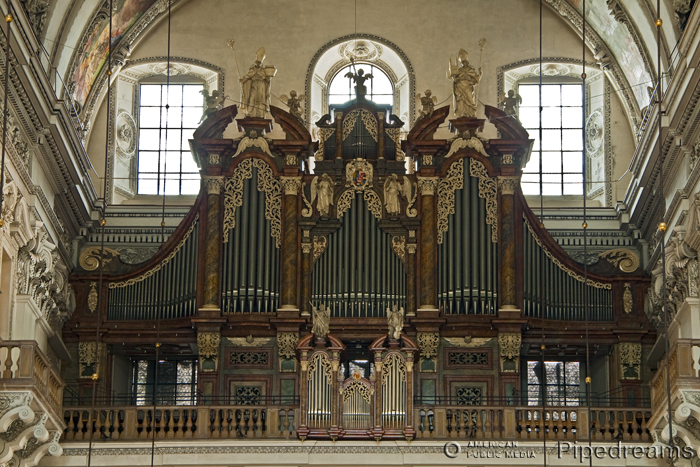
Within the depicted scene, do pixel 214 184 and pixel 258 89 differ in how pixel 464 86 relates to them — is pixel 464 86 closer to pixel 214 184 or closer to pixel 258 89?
pixel 258 89

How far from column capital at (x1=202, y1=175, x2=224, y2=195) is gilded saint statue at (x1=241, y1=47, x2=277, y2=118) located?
A: 47.6 inches

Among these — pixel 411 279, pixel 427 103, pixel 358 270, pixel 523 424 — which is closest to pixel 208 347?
pixel 358 270

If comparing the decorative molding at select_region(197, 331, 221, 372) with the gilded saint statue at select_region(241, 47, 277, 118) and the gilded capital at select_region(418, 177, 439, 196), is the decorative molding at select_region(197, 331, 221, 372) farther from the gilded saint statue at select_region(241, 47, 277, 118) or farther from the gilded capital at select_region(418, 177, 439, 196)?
the gilded capital at select_region(418, 177, 439, 196)

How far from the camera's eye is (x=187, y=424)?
22.0 meters

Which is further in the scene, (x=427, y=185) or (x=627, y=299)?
(x=427, y=185)

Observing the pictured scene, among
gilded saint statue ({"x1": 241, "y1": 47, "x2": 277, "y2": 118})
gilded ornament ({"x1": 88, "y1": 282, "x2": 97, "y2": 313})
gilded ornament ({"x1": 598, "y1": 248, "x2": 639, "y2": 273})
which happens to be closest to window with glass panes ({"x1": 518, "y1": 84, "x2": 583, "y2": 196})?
gilded ornament ({"x1": 598, "y1": 248, "x2": 639, "y2": 273})

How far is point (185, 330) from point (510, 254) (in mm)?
5080

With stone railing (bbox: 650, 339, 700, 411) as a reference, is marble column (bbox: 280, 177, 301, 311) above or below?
above

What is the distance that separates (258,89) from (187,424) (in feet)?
20.0

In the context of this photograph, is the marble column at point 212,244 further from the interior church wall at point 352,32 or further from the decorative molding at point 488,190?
the decorative molding at point 488,190

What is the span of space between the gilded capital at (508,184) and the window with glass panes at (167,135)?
604cm

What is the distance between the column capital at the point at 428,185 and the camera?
24.8 m

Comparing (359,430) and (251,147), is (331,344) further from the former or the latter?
(251,147)

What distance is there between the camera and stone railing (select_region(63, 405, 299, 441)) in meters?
21.9
